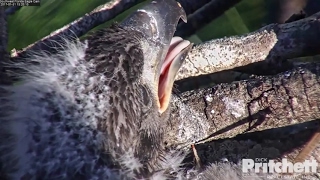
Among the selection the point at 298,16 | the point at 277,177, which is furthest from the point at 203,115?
the point at 298,16

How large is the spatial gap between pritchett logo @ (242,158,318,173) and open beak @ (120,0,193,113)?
13.2 inches

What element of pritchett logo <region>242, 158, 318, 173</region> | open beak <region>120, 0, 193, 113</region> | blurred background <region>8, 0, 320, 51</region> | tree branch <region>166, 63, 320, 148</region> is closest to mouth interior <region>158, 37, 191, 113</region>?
open beak <region>120, 0, 193, 113</region>

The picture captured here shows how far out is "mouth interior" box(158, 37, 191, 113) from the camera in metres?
1.18

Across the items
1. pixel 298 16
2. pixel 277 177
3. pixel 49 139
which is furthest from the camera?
pixel 298 16

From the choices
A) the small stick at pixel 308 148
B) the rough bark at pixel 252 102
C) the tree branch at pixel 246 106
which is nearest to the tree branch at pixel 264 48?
the rough bark at pixel 252 102

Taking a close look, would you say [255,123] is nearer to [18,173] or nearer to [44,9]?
[18,173]

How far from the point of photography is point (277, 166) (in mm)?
1327

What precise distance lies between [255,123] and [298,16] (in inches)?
17.6

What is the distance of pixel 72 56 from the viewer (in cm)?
105

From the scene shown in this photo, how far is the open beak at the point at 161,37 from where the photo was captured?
1.15m

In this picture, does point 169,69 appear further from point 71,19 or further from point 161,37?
point 71,19

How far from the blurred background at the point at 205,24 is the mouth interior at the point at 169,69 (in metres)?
0.64

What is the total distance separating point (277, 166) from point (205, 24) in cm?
77

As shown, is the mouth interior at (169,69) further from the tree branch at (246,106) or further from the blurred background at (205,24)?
the blurred background at (205,24)
